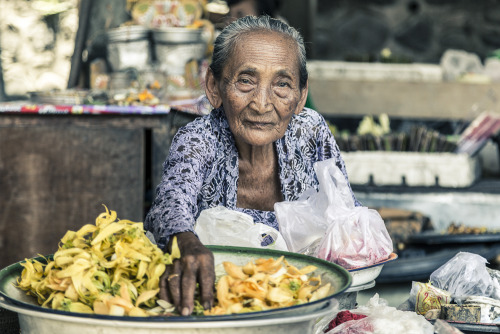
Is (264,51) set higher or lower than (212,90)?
higher

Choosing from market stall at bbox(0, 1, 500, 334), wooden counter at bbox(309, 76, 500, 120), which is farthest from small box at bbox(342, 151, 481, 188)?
wooden counter at bbox(309, 76, 500, 120)

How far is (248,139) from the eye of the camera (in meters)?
1.99

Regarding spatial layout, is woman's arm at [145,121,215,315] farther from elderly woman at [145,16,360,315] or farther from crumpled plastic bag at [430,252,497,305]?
crumpled plastic bag at [430,252,497,305]

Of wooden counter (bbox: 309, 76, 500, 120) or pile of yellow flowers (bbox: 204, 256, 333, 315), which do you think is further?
wooden counter (bbox: 309, 76, 500, 120)

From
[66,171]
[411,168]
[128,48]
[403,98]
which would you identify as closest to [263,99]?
[66,171]

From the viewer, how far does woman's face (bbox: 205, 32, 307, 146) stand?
191 cm

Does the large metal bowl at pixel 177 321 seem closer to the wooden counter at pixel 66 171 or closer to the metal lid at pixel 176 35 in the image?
the wooden counter at pixel 66 171

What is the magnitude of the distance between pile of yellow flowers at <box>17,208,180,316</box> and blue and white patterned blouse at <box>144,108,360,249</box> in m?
0.32

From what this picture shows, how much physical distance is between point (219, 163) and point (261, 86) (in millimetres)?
327

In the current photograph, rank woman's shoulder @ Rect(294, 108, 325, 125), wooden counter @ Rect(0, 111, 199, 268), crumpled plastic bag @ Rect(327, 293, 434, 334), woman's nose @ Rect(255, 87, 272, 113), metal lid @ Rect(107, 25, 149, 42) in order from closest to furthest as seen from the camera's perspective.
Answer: crumpled plastic bag @ Rect(327, 293, 434, 334) < woman's nose @ Rect(255, 87, 272, 113) < woman's shoulder @ Rect(294, 108, 325, 125) < wooden counter @ Rect(0, 111, 199, 268) < metal lid @ Rect(107, 25, 149, 42)

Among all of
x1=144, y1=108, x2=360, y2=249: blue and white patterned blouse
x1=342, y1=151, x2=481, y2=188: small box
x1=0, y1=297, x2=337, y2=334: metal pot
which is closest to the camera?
x1=0, y1=297, x2=337, y2=334: metal pot

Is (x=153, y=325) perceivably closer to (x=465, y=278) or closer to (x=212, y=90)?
(x=465, y=278)

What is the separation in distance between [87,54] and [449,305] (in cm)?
328

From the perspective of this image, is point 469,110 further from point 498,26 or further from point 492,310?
point 492,310
